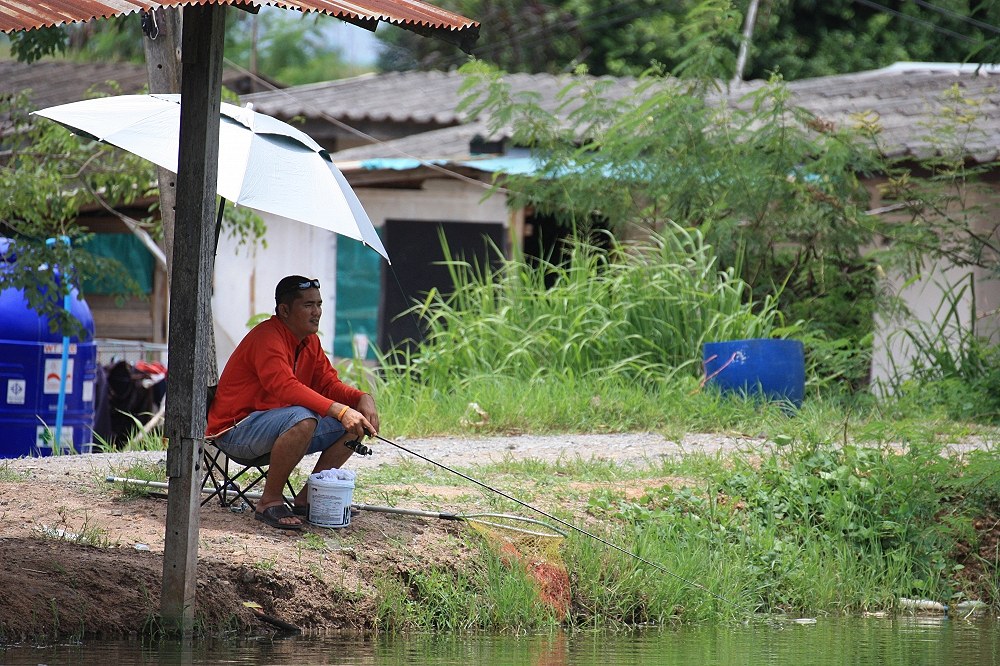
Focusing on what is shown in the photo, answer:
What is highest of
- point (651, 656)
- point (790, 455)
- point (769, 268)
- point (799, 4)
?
point (799, 4)

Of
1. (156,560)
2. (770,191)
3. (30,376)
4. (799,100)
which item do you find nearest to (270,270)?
(30,376)

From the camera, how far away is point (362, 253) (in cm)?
1355

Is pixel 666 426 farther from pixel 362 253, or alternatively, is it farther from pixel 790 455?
pixel 362 253

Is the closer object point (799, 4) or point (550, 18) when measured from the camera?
point (799, 4)

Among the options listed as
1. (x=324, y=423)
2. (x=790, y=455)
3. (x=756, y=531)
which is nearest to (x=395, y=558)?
(x=324, y=423)

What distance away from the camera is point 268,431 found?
20.9 ft

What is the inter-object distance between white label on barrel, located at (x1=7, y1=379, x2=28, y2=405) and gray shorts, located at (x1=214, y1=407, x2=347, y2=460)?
17.8 ft

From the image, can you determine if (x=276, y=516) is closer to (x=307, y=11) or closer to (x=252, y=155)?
(x=252, y=155)

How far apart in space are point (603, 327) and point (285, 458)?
475 centimetres

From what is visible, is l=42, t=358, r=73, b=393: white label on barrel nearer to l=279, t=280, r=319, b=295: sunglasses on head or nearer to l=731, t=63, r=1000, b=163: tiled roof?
l=279, t=280, r=319, b=295: sunglasses on head

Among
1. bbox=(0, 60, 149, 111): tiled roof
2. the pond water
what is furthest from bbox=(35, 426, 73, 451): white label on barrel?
bbox=(0, 60, 149, 111): tiled roof

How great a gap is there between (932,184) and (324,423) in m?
6.90

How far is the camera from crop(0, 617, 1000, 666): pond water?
517 centimetres

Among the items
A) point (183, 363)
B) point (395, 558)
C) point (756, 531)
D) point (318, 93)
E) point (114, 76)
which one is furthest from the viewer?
point (114, 76)
